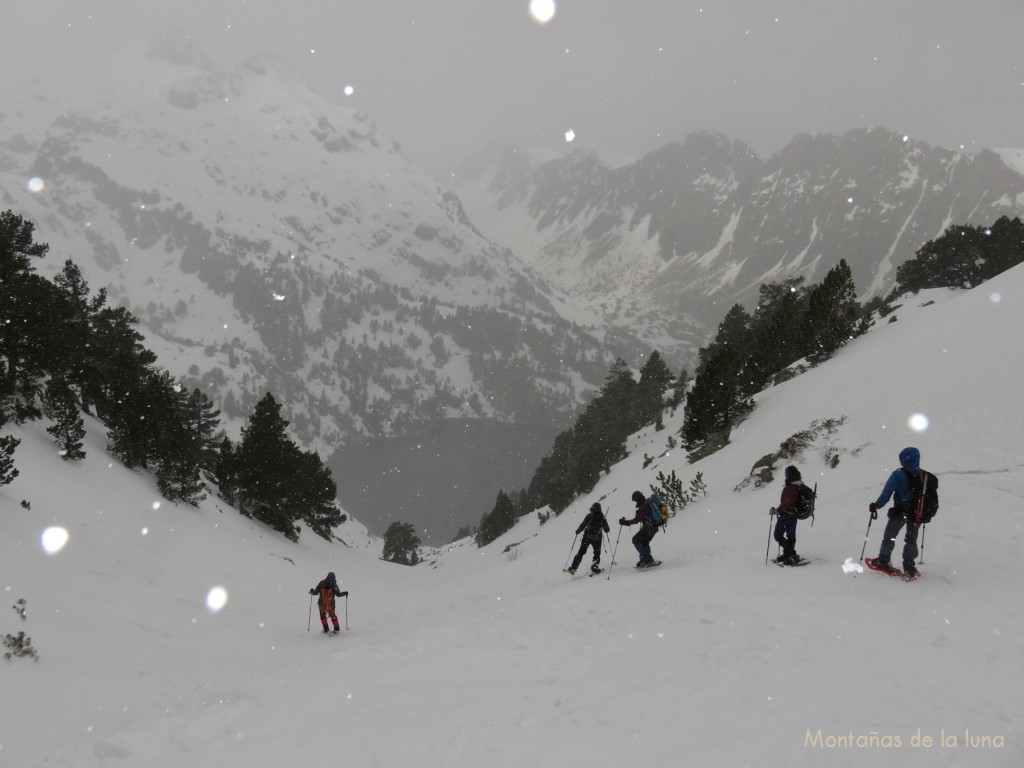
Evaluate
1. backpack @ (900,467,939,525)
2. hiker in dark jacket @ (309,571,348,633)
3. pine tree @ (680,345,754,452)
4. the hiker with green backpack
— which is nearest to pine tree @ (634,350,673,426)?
pine tree @ (680,345,754,452)

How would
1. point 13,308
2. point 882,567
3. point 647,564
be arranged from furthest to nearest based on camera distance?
point 13,308 → point 647,564 → point 882,567

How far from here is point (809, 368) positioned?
1288 inches

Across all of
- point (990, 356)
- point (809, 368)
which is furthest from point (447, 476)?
point (990, 356)

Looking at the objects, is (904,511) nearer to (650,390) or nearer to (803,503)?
(803,503)

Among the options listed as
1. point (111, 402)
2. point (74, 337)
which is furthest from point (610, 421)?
point (74, 337)

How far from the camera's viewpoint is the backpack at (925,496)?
9492 mm

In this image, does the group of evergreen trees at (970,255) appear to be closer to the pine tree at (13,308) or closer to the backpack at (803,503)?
the backpack at (803,503)

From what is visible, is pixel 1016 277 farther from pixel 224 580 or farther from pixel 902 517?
pixel 224 580

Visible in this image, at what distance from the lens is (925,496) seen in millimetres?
9500

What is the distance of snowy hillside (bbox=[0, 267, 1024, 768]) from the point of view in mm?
5953

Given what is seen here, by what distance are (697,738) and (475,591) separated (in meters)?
14.1

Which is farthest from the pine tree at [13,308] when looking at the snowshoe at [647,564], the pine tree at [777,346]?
the pine tree at [777,346]

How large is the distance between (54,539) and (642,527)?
15.1 metres

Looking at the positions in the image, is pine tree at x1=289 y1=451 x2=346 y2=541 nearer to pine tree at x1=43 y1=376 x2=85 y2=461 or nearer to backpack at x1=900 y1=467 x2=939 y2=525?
pine tree at x1=43 y1=376 x2=85 y2=461
